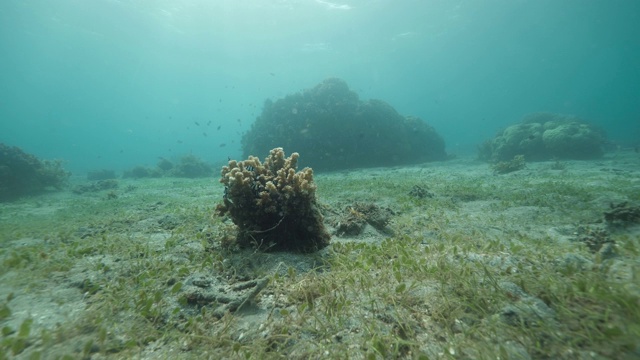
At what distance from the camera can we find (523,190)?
9750 mm

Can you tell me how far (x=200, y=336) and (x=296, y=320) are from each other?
86cm

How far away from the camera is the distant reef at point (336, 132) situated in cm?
2234

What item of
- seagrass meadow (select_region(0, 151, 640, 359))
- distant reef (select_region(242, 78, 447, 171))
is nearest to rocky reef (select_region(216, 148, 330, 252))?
seagrass meadow (select_region(0, 151, 640, 359))

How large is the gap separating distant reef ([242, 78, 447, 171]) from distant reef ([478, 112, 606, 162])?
19.7 feet

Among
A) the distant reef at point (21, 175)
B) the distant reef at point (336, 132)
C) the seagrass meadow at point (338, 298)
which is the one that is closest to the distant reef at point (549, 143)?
the distant reef at point (336, 132)

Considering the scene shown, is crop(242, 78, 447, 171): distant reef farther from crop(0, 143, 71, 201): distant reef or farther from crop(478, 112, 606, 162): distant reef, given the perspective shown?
crop(0, 143, 71, 201): distant reef

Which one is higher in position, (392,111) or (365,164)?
(392,111)

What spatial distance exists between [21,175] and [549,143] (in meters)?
35.8

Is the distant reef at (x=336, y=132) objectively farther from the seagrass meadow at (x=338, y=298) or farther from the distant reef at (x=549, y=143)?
the seagrass meadow at (x=338, y=298)

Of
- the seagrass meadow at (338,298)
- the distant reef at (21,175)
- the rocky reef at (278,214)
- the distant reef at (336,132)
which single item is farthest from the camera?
the distant reef at (336,132)

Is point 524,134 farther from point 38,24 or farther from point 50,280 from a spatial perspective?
point 38,24

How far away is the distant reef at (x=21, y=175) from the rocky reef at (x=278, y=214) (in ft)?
63.8

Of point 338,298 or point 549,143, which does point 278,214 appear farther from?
point 549,143

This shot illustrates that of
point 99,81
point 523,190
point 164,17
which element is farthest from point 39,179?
point 99,81
